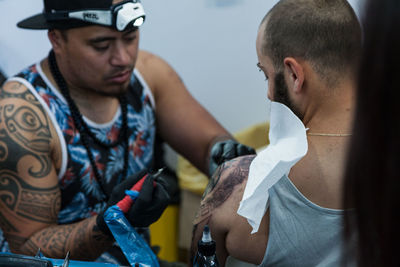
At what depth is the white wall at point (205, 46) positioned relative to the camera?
2.39m

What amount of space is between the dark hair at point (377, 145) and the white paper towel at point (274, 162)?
1.01 feet

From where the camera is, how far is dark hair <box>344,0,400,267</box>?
584 mm

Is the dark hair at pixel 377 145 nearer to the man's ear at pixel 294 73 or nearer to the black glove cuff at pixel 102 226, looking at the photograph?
the man's ear at pixel 294 73

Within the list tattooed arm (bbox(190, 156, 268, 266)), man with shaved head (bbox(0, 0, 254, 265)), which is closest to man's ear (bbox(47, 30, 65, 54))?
man with shaved head (bbox(0, 0, 254, 265))

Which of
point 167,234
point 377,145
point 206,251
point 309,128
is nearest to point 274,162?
point 309,128

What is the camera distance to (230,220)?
1189 millimetres

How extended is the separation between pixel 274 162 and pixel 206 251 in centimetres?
28

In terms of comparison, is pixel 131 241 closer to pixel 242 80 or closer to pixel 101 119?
pixel 101 119

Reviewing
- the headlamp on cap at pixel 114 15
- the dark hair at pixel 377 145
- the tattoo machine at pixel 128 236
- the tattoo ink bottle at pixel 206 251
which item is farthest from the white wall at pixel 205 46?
the dark hair at pixel 377 145

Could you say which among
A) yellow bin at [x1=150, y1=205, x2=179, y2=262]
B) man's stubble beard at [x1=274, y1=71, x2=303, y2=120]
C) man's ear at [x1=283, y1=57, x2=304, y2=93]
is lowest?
yellow bin at [x1=150, y1=205, x2=179, y2=262]

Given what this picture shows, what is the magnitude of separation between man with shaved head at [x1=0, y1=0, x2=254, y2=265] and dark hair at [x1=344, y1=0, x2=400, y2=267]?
2.54 feet

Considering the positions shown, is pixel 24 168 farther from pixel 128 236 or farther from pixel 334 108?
pixel 334 108

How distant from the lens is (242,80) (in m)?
2.57

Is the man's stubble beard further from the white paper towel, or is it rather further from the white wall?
the white wall
